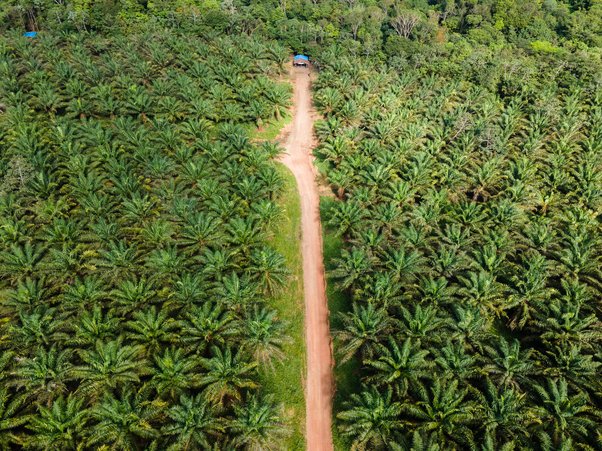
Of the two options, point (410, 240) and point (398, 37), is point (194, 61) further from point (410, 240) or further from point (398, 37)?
point (410, 240)

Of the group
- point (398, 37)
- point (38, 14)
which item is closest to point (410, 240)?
point (398, 37)

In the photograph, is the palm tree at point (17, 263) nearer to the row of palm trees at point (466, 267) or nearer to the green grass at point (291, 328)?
the green grass at point (291, 328)

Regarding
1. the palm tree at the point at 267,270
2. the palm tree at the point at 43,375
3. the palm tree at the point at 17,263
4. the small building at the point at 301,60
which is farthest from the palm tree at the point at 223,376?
the small building at the point at 301,60

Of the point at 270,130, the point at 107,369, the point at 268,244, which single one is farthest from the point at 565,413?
the point at 270,130

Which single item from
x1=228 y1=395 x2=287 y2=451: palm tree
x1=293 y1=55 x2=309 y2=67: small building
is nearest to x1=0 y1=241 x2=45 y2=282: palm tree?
x1=228 y1=395 x2=287 y2=451: palm tree

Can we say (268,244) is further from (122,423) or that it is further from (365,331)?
(122,423)

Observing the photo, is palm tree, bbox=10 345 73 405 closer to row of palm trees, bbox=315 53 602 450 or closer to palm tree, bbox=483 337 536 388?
row of palm trees, bbox=315 53 602 450
